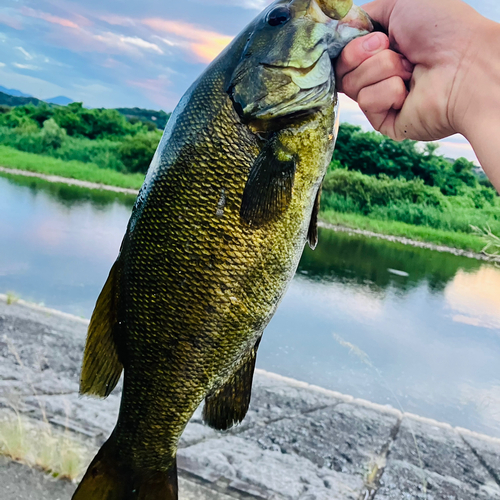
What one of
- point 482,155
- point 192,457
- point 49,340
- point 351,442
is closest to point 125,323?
point 482,155

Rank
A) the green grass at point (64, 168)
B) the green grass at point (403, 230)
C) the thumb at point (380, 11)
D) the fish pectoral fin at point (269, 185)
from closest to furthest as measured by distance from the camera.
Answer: the fish pectoral fin at point (269, 185)
the thumb at point (380, 11)
the green grass at point (403, 230)
the green grass at point (64, 168)

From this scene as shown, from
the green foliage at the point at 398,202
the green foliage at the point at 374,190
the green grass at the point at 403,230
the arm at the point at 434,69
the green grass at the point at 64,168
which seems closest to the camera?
the arm at the point at 434,69

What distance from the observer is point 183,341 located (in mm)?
929

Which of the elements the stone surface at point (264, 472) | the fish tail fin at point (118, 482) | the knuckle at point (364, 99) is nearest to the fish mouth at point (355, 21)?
the knuckle at point (364, 99)

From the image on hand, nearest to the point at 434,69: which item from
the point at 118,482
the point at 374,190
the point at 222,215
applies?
the point at 222,215

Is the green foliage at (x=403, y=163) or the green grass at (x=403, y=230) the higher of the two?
the green foliage at (x=403, y=163)

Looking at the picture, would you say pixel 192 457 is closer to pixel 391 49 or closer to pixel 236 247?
pixel 236 247

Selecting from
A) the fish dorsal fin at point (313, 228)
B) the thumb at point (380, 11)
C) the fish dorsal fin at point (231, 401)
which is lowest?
the fish dorsal fin at point (231, 401)

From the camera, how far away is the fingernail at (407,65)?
3.47 feet

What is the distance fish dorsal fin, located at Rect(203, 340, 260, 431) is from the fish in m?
0.06

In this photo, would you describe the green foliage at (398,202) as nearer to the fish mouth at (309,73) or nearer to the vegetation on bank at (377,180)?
the vegetation on bank at (377,180)

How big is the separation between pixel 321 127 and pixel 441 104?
293 mm

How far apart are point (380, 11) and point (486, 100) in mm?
297

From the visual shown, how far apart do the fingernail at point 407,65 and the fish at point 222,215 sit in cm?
14
